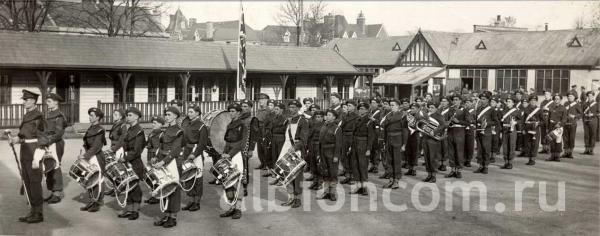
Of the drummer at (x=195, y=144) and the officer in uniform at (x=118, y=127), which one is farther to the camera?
the officer in uniform at (x=118, y=127)

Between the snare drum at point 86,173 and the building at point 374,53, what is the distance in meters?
41.1

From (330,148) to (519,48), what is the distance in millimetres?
37270

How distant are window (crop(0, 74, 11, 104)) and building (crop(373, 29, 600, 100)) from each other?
28.7 metres

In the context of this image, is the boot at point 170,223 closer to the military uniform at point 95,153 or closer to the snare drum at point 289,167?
the military uniform at point 95,153

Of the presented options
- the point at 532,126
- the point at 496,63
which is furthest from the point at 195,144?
the point at 496,63

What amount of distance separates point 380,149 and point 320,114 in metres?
4.04

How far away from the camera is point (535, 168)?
629 inches

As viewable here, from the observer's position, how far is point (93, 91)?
2564 centimetres

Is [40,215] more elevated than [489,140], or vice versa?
[489,140]

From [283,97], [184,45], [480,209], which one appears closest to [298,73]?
[283,97]

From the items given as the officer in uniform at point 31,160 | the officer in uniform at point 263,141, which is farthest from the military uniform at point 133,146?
the officer in uniform at point 263,141

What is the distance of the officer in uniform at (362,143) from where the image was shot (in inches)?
477

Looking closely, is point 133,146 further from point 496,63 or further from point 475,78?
point 475,78

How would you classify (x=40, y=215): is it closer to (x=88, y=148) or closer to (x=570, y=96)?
(x=88, y=148)
